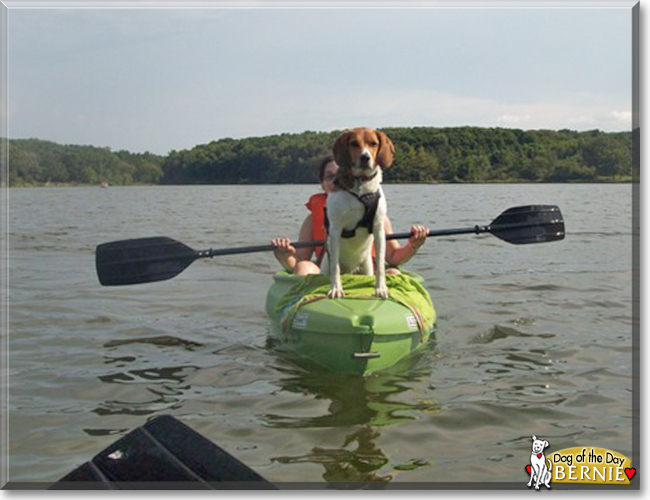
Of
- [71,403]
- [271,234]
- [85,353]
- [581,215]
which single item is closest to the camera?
[71,403]

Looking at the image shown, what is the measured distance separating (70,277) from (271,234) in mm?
6619

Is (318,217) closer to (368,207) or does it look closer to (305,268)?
(305,268)

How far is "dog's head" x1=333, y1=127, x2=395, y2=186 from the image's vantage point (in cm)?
480

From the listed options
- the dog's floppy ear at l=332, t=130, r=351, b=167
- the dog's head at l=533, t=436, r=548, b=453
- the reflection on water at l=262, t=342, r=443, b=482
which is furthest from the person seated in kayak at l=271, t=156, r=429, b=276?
the dog's head at l=533, t=436, r=548, b=453

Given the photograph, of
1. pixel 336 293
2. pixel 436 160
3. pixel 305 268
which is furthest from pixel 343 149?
pixel 436 160

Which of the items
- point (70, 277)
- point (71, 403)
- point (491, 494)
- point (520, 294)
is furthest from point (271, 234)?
point (491, 494)

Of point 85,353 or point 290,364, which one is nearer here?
point 290,364

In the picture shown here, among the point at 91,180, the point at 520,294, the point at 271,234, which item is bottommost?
the point at 520,294

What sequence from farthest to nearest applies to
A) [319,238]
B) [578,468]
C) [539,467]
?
[319,238] < [539,467] < [578,468]

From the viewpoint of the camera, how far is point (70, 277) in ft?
32.3

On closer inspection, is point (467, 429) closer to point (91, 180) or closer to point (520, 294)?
point (520, 294)

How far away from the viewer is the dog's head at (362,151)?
4805 mm

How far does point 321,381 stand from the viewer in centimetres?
482

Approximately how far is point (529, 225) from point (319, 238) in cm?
211
